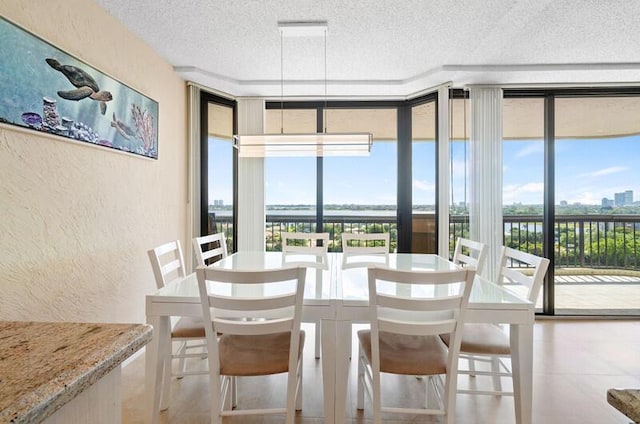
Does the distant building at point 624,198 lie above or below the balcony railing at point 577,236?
above

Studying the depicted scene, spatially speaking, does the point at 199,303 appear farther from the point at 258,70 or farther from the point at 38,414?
the point at 258,70

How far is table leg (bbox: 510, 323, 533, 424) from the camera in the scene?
5.09ft

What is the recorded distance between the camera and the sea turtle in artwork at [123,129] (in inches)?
91.7

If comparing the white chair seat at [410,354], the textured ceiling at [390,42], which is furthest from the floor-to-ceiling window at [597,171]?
the white chair seat at [410,354]

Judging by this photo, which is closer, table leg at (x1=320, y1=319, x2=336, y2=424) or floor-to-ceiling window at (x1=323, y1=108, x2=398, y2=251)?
table leg at (x1=320, y1=319, x2=336, y2=424)

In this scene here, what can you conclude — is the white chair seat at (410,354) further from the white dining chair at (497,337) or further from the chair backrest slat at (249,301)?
the chair backrest slat at (249,301)

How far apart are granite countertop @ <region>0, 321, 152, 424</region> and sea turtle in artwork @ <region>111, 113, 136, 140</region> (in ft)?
6.33

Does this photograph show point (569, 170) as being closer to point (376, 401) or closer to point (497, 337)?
point (497, 337)

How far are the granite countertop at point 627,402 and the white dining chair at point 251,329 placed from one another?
1016 millimetres

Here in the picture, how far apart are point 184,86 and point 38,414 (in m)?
3.52

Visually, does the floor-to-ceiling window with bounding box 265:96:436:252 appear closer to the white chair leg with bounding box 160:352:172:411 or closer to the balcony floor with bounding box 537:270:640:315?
the balcony floor with bounding box 537:270:640:315

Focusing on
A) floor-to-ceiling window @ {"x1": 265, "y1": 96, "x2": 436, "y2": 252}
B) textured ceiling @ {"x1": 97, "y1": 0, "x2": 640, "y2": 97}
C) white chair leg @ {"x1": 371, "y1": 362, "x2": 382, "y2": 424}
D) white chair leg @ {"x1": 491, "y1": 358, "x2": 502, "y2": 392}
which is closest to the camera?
white chair leg @ {"x1": 371, "y1": 362, "x2": 382, "y2": 424}

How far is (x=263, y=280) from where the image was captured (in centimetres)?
138

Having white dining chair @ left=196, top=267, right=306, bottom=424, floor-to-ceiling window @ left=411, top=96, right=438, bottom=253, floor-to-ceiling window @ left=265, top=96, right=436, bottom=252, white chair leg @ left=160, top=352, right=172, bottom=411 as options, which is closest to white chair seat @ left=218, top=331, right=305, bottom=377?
white dining chair @ left=196, top=267, right=306, bottom=424
